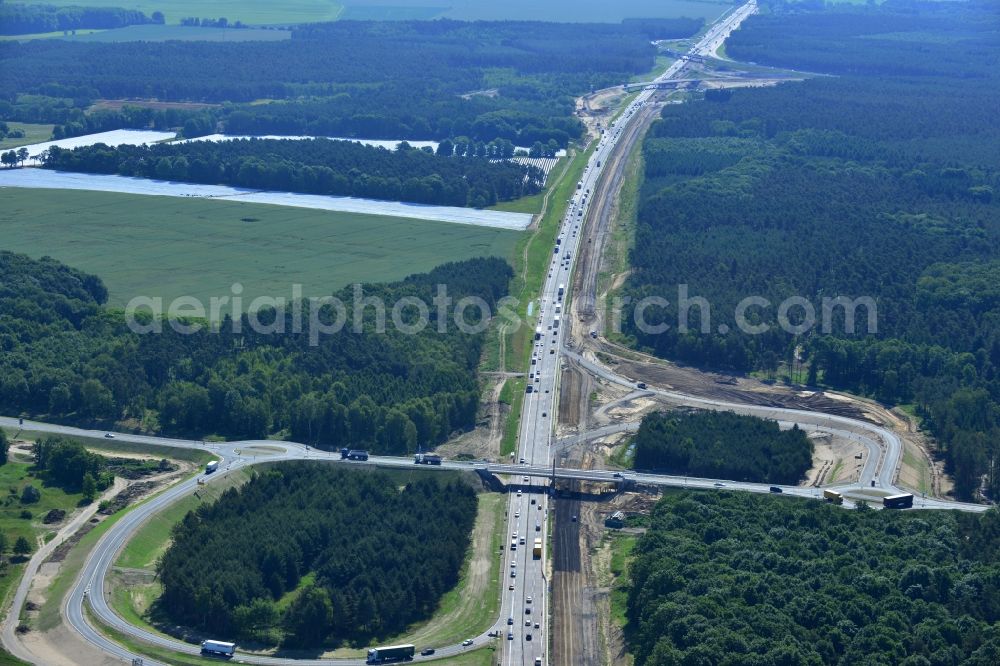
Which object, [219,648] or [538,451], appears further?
[538,451]

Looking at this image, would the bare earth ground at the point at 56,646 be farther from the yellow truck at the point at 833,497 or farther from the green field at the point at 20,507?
the yellow truck at the point at 833,497

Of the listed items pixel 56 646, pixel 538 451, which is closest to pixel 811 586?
pixel 538 451

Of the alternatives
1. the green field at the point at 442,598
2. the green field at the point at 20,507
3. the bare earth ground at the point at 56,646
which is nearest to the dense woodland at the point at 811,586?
the green field at the point at 442,598

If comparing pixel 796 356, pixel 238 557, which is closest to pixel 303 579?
pixel 238 557

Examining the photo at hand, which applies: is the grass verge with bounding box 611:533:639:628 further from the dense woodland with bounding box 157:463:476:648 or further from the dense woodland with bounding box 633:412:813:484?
the dense woodland with bounding box 633:412:813:484

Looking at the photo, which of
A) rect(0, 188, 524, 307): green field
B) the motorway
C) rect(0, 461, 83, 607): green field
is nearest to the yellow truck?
the motorway

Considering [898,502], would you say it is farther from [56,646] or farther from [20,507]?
[20,507]
